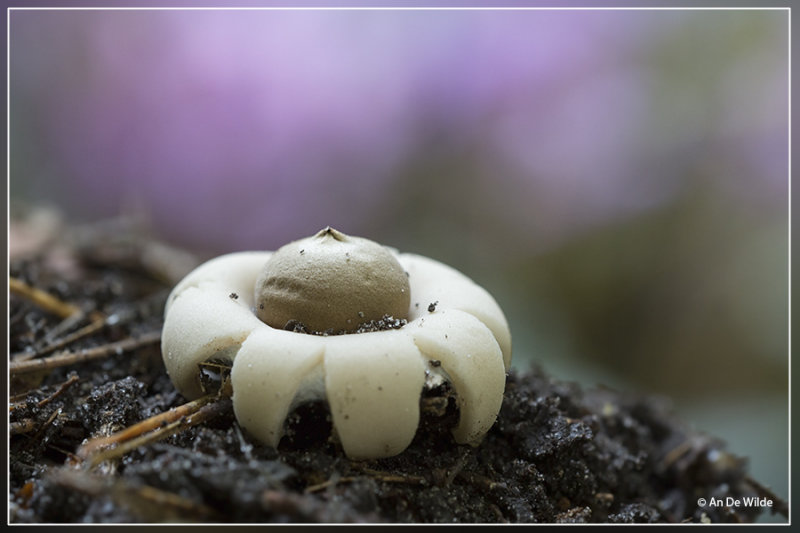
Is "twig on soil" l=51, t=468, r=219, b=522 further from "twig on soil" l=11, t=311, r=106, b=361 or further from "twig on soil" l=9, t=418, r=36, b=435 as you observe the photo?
"twig on soil" l=11, t=311, r=106, b=361

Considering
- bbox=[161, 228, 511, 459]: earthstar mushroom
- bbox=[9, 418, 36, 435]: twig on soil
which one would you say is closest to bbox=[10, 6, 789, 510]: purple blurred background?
bbox=[161, 228, 511, 459]: earthstar mushroom

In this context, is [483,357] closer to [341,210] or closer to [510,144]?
[341,210]

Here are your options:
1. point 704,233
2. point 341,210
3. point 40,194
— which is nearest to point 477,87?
point 341,210

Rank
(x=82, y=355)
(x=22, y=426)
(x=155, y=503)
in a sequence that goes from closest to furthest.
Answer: (x=155, y=503)
(x=22, y=426)
(x=82, y=355)

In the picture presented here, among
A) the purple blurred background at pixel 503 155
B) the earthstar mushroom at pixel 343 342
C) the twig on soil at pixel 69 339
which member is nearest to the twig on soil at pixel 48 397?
the twig on soil at pixel 69 339

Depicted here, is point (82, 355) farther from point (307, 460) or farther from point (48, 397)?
point (307, 460)

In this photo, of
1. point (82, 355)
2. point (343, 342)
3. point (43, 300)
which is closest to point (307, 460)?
point (343, 342)
